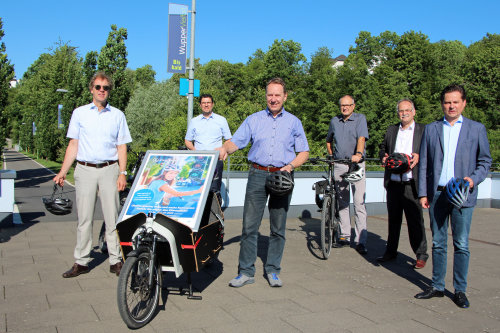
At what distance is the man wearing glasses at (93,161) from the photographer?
516cm

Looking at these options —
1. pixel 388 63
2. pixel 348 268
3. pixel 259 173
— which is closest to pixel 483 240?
pixel 348 268

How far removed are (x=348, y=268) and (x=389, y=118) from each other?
4669 cm

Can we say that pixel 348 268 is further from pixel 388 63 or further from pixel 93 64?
pixel 388 63

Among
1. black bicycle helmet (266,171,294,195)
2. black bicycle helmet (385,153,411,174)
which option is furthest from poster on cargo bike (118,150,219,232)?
black bicycle helmet (385,153,411,174)

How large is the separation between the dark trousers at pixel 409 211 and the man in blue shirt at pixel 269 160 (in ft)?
6.08

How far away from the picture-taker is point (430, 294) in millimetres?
4734

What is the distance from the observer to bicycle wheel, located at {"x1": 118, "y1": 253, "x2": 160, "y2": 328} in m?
3.53

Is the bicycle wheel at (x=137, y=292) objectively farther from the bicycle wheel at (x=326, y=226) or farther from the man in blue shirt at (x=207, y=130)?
the man in blue shirt at (x=207, y=130)

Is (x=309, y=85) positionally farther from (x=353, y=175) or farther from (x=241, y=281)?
(x=241, y=281)

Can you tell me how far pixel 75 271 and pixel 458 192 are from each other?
4.03m

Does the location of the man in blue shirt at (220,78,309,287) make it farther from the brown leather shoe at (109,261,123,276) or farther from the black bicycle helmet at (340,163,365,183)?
the black bicycle helmet at (340,163,365,183)

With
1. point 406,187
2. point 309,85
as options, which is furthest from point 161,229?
point 309,85

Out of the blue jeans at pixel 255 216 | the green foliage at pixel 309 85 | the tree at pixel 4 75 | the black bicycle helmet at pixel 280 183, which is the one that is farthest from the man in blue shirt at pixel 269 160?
the green foliage at pixel 309 85

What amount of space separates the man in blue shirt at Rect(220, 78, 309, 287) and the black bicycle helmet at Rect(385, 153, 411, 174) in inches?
56.7
